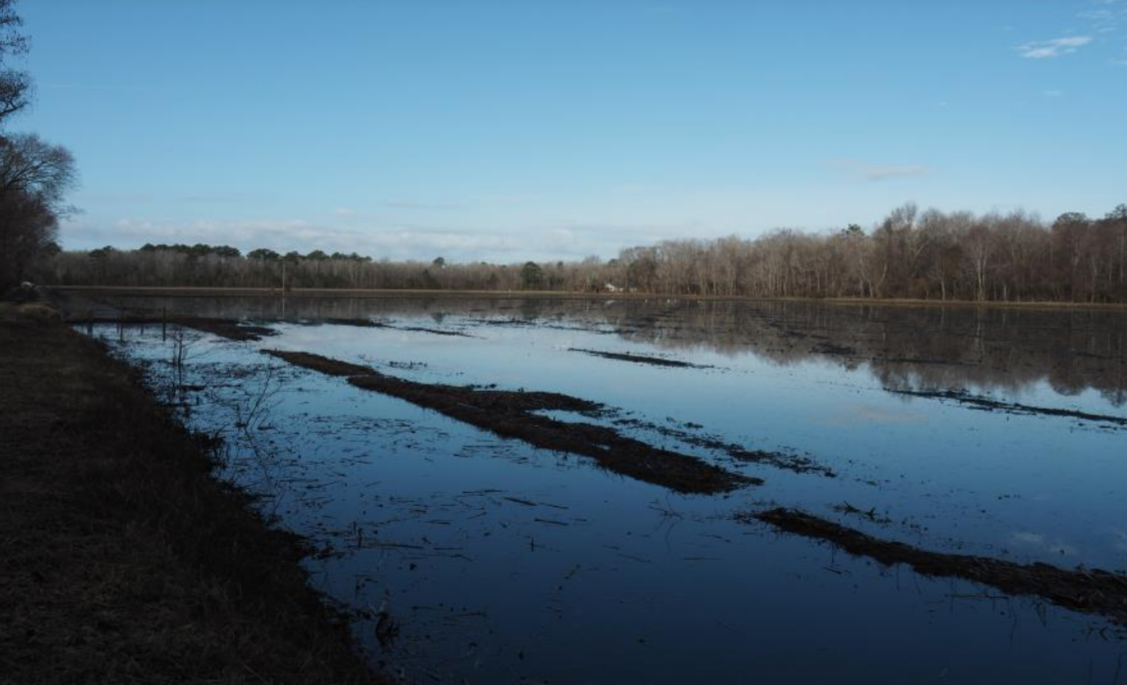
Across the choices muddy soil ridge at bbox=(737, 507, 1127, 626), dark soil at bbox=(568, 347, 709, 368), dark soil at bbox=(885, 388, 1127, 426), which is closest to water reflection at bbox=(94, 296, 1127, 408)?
dark soil at bbox=(885, 388, 1127, 426)

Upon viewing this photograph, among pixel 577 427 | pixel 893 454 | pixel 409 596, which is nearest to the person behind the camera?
pixel 409 596

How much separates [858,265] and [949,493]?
123m

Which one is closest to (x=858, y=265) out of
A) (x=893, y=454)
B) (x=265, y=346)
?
(x=265, y=346)

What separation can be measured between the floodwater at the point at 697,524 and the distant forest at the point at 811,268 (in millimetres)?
96577

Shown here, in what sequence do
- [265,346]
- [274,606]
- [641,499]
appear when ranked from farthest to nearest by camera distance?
[265,346], [641,499], [274,606]

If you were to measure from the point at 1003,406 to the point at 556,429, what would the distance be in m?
14.4

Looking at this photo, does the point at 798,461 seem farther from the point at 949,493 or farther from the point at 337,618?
the point at 337,618

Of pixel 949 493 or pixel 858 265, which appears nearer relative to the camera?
pixel 949 493

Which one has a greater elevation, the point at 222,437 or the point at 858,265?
the point at 858,265

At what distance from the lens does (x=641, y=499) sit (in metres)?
12.4

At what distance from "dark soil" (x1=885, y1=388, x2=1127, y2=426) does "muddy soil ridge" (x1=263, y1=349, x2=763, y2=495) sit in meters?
11.4

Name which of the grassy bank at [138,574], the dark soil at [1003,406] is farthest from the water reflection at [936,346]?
the grassy bank at [138,574]

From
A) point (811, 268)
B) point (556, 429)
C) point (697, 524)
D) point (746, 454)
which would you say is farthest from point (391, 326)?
point (811, 268)

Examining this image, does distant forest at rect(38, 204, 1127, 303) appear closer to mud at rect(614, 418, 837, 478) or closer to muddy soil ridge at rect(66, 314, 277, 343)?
muddy soil ridge at rect(66, 314, 277, 343)
